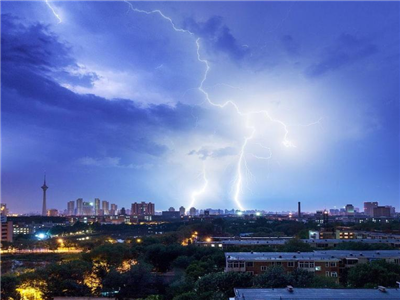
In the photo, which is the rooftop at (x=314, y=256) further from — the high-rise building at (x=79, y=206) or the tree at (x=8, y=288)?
the high-rise building at (x=79, y=206)

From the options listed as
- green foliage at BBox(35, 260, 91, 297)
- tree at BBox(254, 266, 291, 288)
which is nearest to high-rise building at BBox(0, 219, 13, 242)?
green foliage at BBox(35, 260, 91, 297)

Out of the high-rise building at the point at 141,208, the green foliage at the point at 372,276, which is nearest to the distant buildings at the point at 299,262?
the green foliage at the point at 372,276

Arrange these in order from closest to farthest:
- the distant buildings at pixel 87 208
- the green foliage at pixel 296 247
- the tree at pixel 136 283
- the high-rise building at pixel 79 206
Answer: the tree at pixel 136 283, the green foliage at pixel 296 247, the distant buildings at pixel 87 208, the high-rise building at pixel 79 206

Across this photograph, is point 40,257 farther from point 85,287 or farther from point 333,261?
point 333,261

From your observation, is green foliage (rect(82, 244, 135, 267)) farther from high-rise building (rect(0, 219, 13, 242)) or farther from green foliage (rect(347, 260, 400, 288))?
high-rise building (rect(0, 219, 13, 242))

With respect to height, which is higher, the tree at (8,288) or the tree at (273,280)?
the tree at (273,280)

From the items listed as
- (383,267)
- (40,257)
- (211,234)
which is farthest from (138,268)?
(211,234)

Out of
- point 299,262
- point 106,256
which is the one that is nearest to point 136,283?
point 106,256

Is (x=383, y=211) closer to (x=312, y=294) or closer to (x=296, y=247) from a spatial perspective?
(x=296, y=247)
